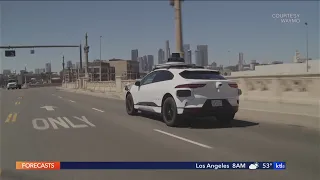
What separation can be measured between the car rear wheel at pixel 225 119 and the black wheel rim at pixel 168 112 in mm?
1384

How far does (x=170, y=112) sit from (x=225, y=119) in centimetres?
177

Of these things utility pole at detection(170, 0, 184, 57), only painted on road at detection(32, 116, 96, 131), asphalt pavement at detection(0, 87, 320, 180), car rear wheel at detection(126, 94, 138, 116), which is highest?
utility pole at detection(170, 0, 184, 57)

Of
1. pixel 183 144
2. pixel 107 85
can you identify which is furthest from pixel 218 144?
pixel 107 85

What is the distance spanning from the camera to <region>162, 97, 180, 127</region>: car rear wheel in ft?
34.3

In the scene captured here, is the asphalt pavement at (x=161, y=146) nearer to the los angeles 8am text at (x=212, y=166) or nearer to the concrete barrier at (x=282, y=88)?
the los angeles 8am text at (x=212, y=166)

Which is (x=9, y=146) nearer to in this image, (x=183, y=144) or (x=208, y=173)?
(x=183, y=144)

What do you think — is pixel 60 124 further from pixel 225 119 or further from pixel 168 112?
pixel 225 119

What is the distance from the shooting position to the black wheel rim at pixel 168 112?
423 inches

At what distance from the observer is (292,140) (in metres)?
8.46

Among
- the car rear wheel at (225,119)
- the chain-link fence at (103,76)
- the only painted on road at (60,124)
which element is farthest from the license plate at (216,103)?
the chain-link fence at (103,76)

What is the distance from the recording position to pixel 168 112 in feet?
35.8

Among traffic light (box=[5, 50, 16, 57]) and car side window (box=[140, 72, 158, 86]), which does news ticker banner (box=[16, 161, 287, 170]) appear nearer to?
car side window (box=[140, 72, 158, 86])

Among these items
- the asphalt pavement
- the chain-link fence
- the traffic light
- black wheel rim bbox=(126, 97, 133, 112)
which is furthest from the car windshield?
the traffic light

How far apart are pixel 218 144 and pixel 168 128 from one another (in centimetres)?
270
